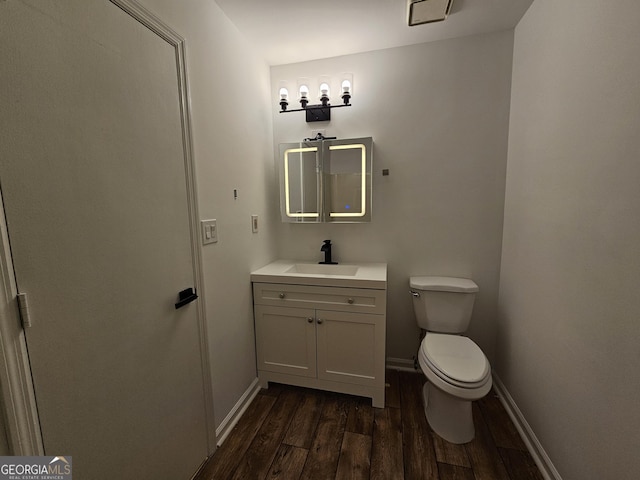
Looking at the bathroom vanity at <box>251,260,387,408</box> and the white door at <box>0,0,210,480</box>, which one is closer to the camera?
the white door at <box>0,0,210,480</box>

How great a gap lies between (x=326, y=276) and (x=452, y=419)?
3.51ft

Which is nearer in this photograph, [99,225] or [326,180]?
[99,225]

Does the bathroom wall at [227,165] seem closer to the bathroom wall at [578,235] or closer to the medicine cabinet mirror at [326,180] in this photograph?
the medicine cabinet mirror at [326,180]

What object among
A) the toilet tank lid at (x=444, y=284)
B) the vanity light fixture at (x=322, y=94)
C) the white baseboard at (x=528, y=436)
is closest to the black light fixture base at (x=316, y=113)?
the vanity light fixture at (x=322, y=94)

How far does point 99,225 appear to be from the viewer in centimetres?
82

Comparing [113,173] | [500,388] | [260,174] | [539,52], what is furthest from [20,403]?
[539,52]

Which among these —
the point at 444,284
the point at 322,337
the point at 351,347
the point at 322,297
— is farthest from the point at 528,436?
the point at 322,297

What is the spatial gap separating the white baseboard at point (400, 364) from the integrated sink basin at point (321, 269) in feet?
2.70

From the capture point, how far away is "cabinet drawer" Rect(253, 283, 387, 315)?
1.58 m

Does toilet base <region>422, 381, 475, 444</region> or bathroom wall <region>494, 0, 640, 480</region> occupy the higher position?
bathroom wall <region>494, 0, 640, 480</region>

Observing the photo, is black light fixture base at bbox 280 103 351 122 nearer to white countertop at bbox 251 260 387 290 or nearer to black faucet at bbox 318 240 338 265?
black faucet at bbox 318 240 338 265

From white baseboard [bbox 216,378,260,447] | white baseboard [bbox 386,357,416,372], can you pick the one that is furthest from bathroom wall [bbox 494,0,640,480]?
white baseboard [bbox 216,378,260,447]

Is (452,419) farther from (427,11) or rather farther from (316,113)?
(427,11)

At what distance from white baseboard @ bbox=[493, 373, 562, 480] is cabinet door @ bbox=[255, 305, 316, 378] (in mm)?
1231
